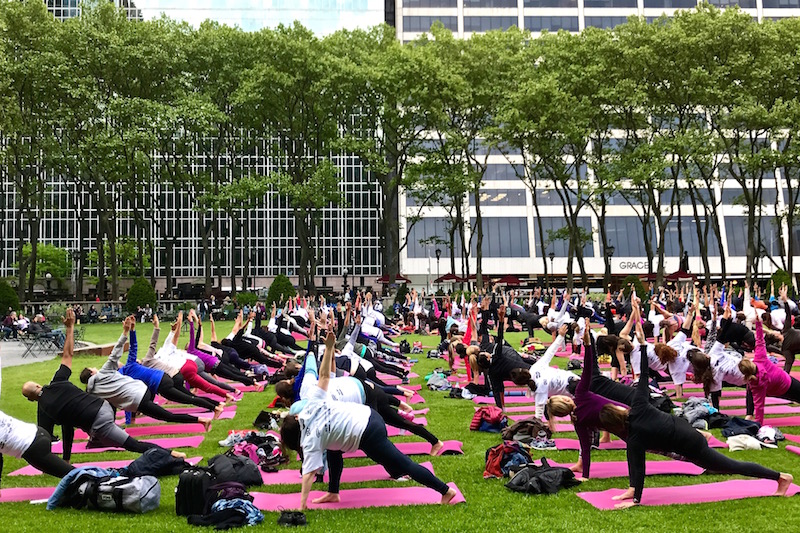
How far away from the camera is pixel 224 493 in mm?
6434

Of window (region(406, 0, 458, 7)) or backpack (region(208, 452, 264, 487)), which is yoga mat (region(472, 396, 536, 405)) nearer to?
backpack (region(208, 452, 264, 487))

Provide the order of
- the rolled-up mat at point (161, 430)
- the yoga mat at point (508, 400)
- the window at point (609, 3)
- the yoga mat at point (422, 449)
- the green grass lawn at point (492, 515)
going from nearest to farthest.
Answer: the green grass lawn at point (492, 515) < the yoga mat at point (422, 449) < the rolled-up mat at point (161, 430) < the yoga mat at point (508, 400) < the window at point (609, 3)

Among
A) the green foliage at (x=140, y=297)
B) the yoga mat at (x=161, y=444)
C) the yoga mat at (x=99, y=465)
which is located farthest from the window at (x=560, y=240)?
the yoga mat at (x=99, y=465)

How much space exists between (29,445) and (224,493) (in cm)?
196

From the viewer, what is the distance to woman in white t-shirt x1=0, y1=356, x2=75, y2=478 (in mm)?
6473

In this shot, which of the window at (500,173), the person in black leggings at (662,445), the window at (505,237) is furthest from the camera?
the window at (500,173)

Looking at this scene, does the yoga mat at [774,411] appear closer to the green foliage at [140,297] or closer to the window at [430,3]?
the green foliage at [140,297]

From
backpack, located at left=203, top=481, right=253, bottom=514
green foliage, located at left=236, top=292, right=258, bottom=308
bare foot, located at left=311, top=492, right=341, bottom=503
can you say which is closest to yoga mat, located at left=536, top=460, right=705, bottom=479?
bare foot, located at left=311, top=492, right=341, bottom=503

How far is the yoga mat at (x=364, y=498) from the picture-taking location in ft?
21.2

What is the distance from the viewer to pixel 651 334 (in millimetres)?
17000

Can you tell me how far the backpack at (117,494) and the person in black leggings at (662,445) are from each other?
4335 millimetres

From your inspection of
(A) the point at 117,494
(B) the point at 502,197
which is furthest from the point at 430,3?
(A) the point at 117,494

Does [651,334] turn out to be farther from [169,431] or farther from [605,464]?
[169,431]

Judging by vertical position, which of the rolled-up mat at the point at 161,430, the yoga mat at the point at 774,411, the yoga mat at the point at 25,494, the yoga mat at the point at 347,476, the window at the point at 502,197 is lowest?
the rolled-up mat at the point at 161,430
